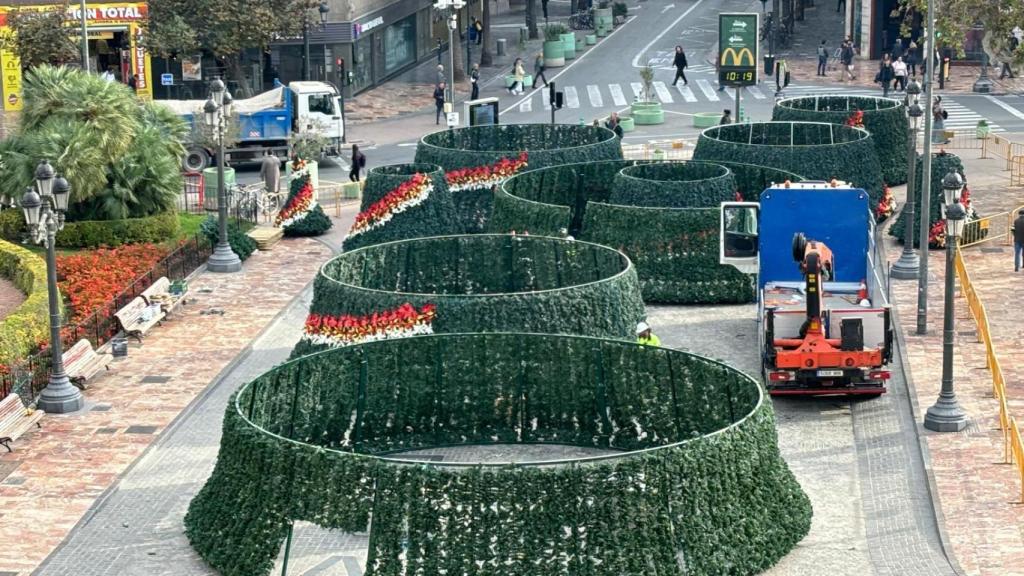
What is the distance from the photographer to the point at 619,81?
71625 millimetres

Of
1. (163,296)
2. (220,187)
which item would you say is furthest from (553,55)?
(163,296)

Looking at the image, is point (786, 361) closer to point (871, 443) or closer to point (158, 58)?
point (871, 443)

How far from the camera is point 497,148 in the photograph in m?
45.6

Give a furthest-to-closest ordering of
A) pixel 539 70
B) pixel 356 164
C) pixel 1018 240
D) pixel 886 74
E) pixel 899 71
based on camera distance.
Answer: pixel 539 70
pixel 899 71
pixel 886 74
pixel 356 164
pixel 1018 240

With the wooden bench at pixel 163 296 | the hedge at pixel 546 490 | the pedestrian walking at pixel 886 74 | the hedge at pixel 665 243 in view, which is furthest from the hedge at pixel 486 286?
the pedestrian walking at pixel 886 74

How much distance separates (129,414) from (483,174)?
13724mm

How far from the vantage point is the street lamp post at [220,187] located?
127ft

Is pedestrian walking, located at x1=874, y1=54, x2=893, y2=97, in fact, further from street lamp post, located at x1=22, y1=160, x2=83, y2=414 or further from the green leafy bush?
street lamp post, located at x1=22, y1=160, x2=83, y2=414

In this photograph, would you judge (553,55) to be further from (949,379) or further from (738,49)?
(949,379)

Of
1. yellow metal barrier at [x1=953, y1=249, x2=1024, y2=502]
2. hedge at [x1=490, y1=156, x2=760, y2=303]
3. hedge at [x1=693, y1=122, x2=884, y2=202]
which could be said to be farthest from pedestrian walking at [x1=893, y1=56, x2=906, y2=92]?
hedge at [x1=490, y1=156, x2=760, y2=303]

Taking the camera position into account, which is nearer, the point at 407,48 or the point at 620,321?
the point at 620,321

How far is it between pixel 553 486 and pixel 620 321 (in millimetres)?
8386

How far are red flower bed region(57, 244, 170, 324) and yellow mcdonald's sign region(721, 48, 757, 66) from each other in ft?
60.8

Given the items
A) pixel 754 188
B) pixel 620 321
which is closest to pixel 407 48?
pixel 754 188
